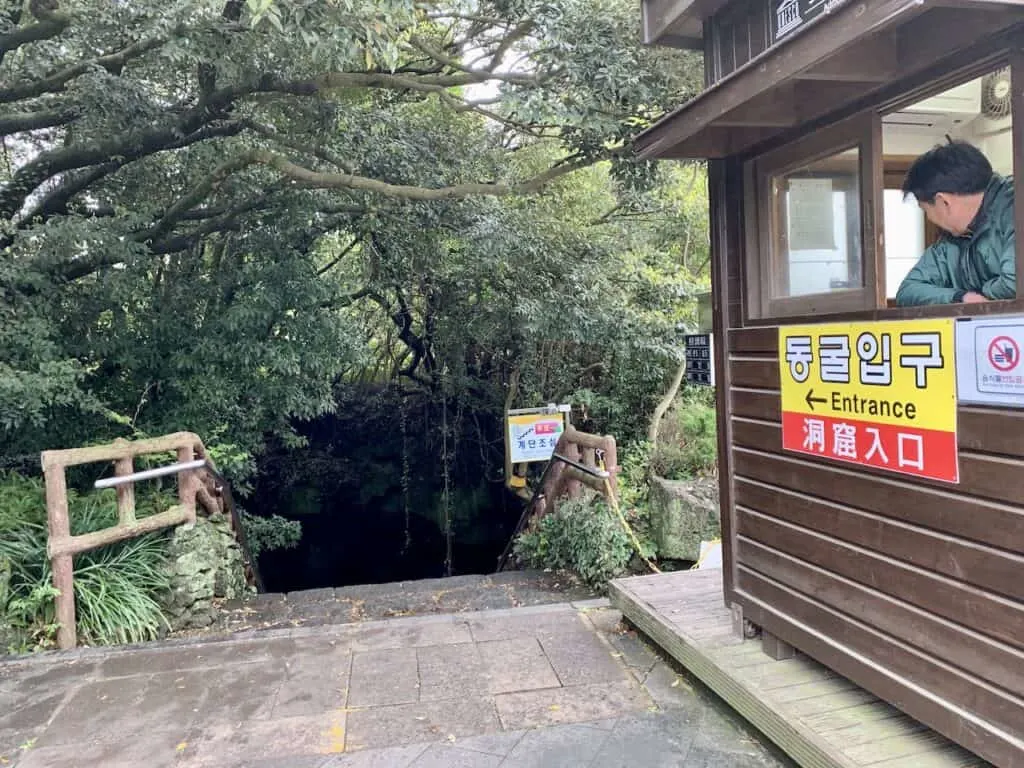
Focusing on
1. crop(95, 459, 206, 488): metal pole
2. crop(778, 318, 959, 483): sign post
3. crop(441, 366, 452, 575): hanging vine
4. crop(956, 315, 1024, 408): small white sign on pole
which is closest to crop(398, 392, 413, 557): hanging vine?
crop(441, 366, 452, 575): hanging vine

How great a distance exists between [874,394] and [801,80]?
109 cm

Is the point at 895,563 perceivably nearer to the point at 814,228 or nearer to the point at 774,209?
the point at 814,228

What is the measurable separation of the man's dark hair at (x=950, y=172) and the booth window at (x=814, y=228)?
17cm

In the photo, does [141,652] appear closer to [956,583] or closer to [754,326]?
[754,326]

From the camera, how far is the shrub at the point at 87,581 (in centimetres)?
426

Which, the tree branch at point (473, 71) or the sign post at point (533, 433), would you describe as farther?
the sign post at point (533, 433)

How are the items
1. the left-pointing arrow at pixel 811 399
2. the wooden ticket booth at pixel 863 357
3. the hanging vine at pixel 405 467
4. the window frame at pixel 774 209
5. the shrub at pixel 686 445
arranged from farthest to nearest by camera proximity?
the hanging vine at pixel 405 467 < the shrub at pixel 686 445 < the left-pointing arrow at pixel 811 399 < the window frame at pixel 774 209 < the wooden ticket booth at pixel 863 357

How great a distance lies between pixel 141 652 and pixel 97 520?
1901 millimetres

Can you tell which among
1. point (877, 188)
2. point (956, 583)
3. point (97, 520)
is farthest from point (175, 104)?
point (956, 583)

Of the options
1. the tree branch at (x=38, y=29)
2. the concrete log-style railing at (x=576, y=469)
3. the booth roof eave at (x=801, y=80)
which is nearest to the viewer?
the booth roof eave at (x=801, y=80)

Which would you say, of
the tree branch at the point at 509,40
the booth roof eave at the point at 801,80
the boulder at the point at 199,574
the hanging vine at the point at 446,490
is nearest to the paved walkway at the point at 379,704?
the boulder at the point at 199,574

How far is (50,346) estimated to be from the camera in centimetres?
539

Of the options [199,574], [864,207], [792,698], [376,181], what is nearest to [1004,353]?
[864,207]

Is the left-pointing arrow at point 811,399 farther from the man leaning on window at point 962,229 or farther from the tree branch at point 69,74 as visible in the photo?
the tree branch at point 69,74
